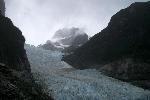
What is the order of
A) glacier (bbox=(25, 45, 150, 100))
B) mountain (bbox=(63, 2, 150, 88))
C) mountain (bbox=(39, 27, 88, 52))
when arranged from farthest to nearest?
mountain (bbox=(39, 27, 88, 52)) < mountain (bbox=(63, 2, 150, 88)) < glacier (bbox=(25, 45, 150, 100))

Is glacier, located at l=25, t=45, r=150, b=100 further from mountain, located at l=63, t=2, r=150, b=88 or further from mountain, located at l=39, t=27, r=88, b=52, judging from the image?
mountain, located at l=39, t=27, r=88, b=52

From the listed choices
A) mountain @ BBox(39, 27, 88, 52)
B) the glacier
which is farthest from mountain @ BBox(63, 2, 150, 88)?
mountain @ BBox(39, 27, 88, 52)

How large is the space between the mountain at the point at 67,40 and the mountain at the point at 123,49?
15788mm

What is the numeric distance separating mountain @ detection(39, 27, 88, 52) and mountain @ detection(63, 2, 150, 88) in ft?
51.8

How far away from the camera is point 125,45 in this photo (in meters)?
60.3

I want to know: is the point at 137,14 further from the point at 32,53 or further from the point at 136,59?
the point at 32,53

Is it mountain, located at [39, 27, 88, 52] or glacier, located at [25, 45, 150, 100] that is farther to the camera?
mountain, located at [39, 27, 88, 52]

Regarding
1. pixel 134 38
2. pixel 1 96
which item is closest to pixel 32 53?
pixel 134 38

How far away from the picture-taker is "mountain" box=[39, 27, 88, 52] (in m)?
88.1

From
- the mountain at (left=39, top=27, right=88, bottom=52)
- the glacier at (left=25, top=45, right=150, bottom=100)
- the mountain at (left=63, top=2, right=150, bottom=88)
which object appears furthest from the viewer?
the mountain at (left=39, top=27, right=88, bottom=52)

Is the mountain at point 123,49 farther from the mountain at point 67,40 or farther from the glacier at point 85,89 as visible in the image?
the mountain at point 67,40

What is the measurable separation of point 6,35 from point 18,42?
269 cm

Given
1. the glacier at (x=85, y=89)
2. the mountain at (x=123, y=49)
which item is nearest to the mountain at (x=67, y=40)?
the mountain at (x=123, y=49)

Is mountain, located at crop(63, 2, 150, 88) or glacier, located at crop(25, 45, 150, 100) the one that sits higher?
mountain, located at crop(63, 2, 150, 88)
